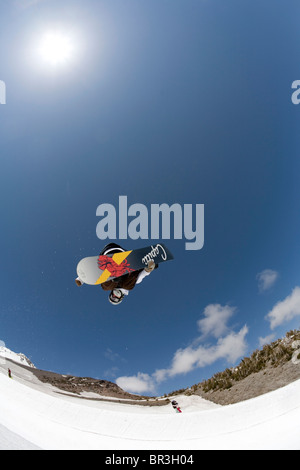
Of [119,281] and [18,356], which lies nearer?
[18,356]

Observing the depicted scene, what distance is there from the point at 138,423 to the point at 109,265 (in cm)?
286

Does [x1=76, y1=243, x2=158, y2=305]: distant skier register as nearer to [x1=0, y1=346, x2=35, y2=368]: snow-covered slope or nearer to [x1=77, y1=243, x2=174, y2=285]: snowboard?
[x1=77, y1=243, x2=174, y2=285]: snowboard

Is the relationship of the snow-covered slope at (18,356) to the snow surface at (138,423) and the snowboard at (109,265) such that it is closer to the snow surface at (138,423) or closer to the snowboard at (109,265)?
the snow surface at (138,423)

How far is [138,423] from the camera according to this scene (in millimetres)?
2418

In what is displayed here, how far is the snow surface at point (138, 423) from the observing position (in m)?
1.91

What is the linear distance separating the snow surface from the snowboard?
2.13m

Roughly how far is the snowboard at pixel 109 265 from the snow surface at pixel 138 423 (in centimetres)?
213

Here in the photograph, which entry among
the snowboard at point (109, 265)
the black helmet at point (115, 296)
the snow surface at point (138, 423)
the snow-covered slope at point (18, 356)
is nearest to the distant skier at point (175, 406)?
the snow surface at point (138, 423)

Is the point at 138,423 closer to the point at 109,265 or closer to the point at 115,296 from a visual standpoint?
the point at 115,296

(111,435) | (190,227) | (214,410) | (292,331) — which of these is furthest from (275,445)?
(190,227)

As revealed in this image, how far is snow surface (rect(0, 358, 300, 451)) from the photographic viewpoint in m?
1.91

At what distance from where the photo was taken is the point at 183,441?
7.13ft

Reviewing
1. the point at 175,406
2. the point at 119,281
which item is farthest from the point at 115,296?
the point at 175,406
